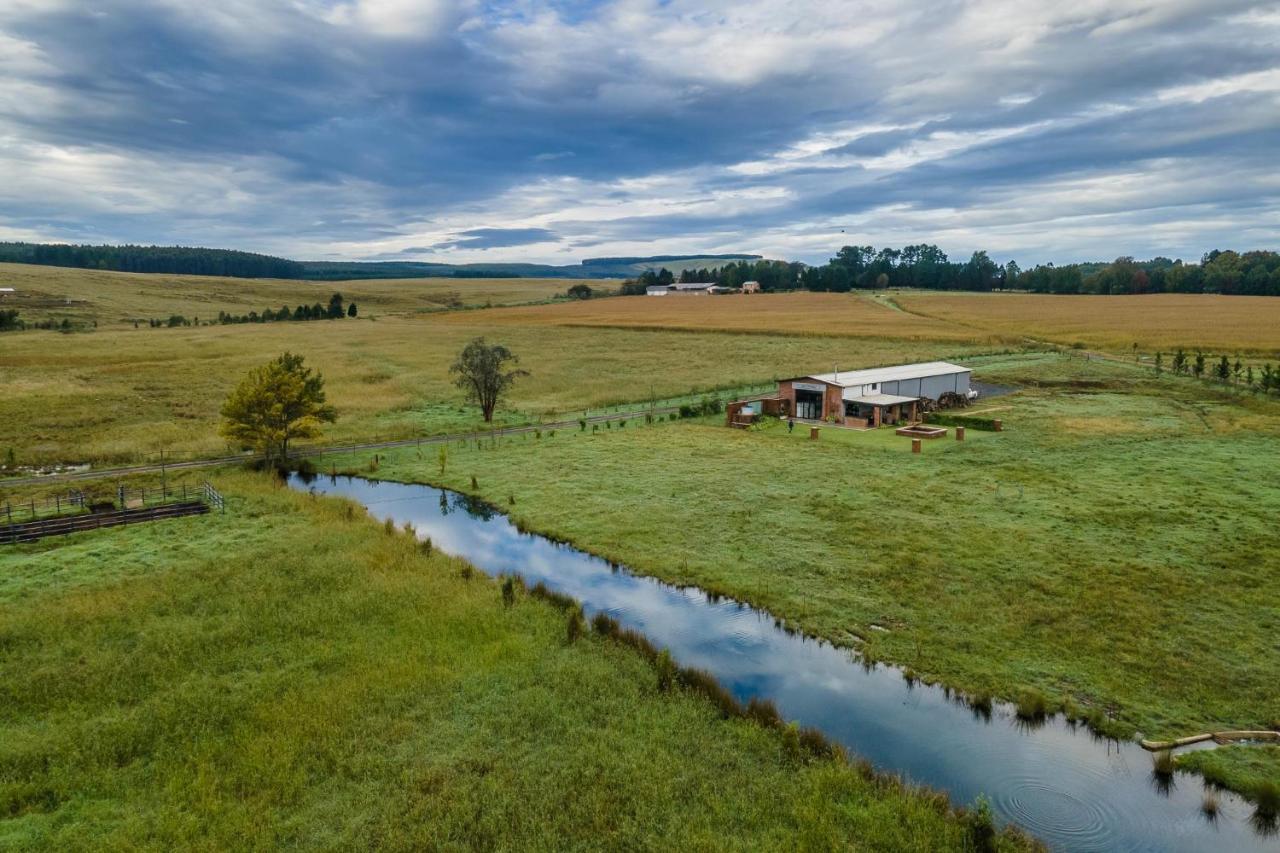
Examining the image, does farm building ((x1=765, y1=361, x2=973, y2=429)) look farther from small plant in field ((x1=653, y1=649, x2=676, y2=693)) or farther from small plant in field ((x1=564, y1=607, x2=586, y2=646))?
small plant in field ((x1=653, y1=649, x2=676, y2=693))

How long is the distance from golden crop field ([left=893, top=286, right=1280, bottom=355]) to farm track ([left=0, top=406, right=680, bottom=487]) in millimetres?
64986

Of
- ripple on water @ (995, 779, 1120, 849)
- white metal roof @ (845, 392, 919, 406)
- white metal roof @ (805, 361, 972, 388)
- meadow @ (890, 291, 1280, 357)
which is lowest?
ripple on water @ (995, 779, 1120, 849)

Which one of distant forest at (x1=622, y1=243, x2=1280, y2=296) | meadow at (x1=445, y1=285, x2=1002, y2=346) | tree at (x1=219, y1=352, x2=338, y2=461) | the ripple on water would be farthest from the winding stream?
distant forest at (x1=622, y1=243, x2=1280, y2=296)

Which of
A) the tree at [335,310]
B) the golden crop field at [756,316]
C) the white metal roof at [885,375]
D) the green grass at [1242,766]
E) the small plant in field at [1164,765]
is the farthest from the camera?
the tree at [335,310]

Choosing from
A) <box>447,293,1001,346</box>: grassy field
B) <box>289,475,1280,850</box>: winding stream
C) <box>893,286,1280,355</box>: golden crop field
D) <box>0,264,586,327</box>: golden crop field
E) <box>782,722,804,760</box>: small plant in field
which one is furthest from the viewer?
<box>0,264,586,327</box>: golden crop field

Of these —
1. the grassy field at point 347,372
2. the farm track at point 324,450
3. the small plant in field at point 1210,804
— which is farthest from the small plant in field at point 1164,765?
the grassy field at point 347,372

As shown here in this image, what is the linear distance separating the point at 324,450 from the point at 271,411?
5.73 m

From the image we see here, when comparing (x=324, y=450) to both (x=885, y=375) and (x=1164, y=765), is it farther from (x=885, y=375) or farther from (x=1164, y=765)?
(x=1164, y=765)

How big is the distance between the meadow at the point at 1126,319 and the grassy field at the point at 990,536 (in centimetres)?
4120

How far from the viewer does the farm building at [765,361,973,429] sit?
4953 cm

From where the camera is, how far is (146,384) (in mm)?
61344

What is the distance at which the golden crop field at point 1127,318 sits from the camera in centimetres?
8481

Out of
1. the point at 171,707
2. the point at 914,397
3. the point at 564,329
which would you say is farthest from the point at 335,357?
the point at 171,707

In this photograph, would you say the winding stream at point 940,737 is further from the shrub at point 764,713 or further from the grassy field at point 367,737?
the grassy field at point 367,737
